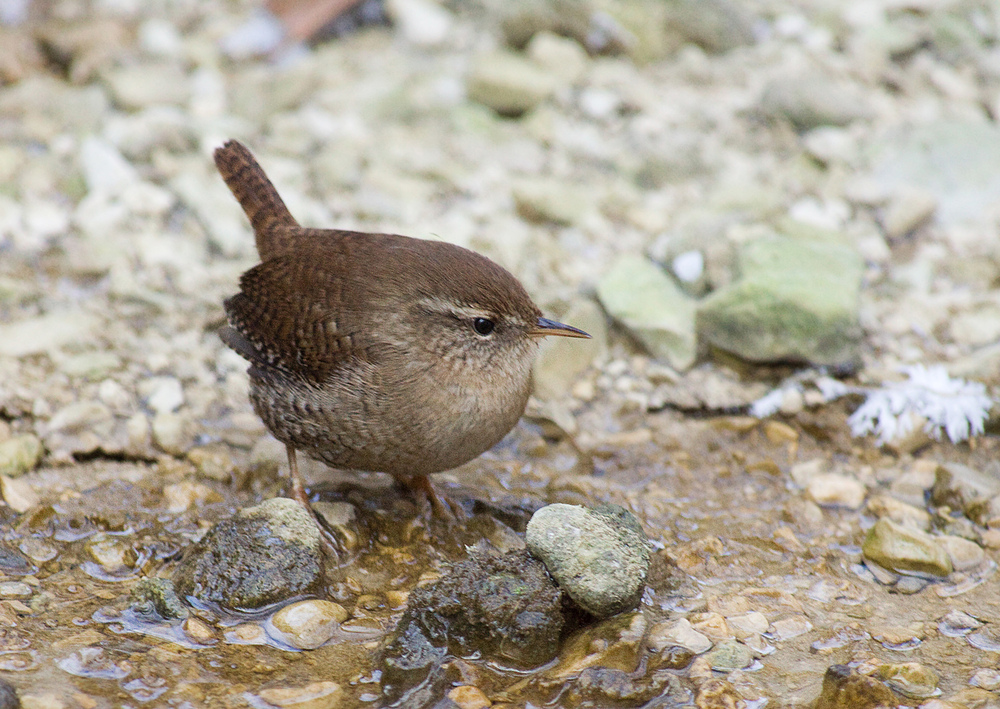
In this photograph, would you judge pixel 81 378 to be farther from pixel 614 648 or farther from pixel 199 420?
pixel 614 648

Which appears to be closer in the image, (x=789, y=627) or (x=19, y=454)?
(x=789, y=627)

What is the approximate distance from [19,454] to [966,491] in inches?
162

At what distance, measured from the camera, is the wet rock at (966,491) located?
422cm

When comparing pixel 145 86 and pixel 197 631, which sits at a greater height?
pixel 145 86

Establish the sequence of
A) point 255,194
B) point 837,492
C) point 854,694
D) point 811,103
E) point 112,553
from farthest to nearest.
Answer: point 811,103
point 255,194
point 837,492
point 112,553
point 854,694

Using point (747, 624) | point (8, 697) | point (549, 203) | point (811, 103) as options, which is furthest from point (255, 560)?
point (811, 103)

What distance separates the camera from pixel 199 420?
479cm

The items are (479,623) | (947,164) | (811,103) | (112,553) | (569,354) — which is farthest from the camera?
(811,103)

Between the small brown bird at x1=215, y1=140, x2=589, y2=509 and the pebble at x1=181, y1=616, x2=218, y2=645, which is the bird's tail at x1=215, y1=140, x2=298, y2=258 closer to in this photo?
the small brown bird at x1=215, y1=140, x2=589, y2=509

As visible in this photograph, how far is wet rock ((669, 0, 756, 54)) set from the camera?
7.77 metres

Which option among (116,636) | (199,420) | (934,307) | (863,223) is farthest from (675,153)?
(116,636)

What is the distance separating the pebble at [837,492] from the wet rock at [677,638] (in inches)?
48.8

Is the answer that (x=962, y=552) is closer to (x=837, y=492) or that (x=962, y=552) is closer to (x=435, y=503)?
(x=837, y=492)

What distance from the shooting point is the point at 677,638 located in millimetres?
3453
